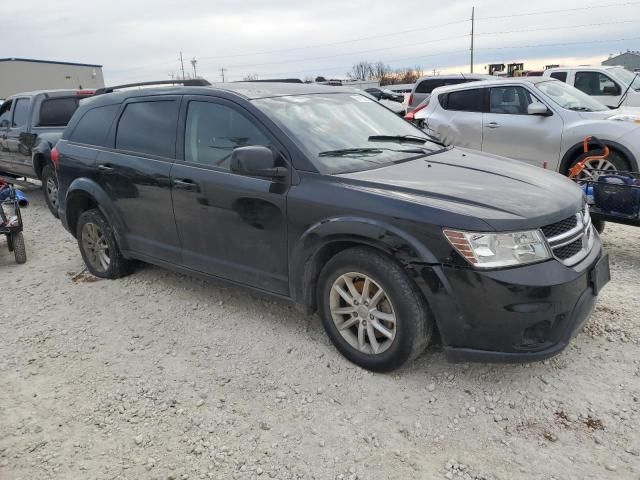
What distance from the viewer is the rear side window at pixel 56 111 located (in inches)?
356

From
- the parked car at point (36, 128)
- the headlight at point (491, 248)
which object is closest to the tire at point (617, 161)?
the headlight at point (491, 248)

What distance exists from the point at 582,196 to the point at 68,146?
4.63 m

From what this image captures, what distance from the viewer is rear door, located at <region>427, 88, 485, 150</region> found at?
27.8ft

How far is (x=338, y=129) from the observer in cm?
385

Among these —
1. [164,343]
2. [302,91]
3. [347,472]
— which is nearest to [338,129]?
[302,91]

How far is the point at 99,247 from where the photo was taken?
5246 millimetres

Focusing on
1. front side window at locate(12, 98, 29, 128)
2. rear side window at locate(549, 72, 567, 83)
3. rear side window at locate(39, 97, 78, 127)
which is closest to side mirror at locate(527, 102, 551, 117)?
rear side window at locate(549, 72, 567, 83)

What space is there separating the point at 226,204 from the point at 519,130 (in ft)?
18.4

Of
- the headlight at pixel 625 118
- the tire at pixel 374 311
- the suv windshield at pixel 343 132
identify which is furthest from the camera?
the headlight at pixel 625 118

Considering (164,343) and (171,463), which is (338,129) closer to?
(164,343)

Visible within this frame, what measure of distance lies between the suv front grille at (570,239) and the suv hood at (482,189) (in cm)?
5

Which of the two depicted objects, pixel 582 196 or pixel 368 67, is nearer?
pixel 582 196

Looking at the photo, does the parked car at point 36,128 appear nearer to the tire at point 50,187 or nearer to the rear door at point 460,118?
the tire at point 50,187

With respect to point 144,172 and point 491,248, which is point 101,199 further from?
point 491,248
